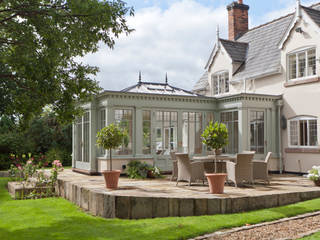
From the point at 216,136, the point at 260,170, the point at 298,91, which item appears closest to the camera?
the point at 216,136

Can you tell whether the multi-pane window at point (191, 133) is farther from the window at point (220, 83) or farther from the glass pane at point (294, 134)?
the window at point (220, 83)

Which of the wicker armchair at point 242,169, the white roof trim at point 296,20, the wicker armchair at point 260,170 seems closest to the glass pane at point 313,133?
the white roof trim at point 296,20

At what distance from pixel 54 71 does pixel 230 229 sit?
4.99 meters

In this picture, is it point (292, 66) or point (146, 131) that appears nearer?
point (146, 131)

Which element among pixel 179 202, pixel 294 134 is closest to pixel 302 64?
pixel 294 134

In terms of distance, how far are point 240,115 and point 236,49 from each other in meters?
6.05

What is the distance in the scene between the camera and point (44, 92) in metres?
7.39

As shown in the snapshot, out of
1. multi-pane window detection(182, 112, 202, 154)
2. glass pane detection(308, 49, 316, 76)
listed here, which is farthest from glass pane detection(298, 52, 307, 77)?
multi-pane window detection(182, 112, 202, 154)

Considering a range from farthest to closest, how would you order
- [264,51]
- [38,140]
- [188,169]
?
[38,140] < [264,51] < [188,169]

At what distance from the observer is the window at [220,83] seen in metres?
20.1

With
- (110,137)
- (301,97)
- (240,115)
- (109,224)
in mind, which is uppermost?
(301,97)

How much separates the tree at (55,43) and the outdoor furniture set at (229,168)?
159 inches

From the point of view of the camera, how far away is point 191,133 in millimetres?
16172

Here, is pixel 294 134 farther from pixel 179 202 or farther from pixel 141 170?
pixel 179 202
